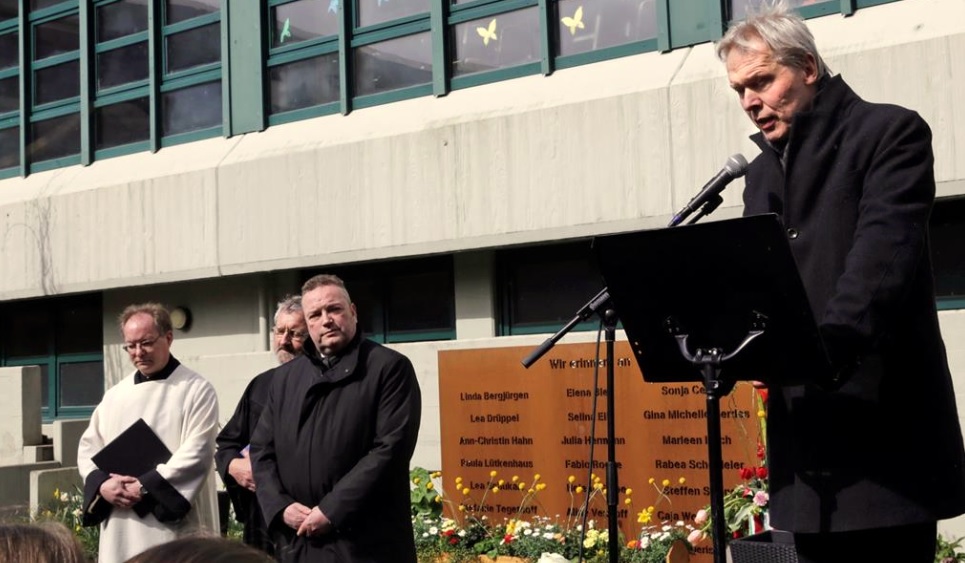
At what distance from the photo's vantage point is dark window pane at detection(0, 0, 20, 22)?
15.0 metres

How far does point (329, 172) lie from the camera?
37.1 feet

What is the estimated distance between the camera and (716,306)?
298 cm

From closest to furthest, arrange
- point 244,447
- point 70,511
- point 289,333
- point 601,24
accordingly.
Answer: point 244,447
point 289,333
point 601,24
point 70,511

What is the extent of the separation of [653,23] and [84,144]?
6.88m

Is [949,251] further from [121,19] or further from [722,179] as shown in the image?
[121,19]

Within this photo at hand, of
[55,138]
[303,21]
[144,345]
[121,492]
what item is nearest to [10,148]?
[55,138]

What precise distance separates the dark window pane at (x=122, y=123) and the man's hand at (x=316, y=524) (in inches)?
354

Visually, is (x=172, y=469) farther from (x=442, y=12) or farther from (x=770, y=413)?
(x=442, y=12)

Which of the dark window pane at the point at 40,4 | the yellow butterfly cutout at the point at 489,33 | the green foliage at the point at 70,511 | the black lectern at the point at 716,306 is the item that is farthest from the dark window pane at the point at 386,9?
the black lectern at the point at 716,306

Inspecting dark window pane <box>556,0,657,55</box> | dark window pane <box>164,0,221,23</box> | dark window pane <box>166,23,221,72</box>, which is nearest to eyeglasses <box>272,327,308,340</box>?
dark window pane <box>556,0,657,55</box>

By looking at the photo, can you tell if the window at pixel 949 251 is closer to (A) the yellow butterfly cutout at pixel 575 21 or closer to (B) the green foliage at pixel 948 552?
(B) the green foliage at pixel 948 552

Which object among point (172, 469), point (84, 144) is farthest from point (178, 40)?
point (172, 469)

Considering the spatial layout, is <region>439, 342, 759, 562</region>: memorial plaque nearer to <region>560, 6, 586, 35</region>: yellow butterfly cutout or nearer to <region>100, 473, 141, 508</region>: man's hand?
<region>100, 473, 141, 508</region>: man's hand

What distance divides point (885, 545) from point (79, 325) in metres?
12.7
